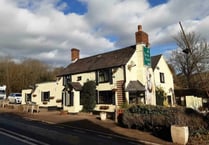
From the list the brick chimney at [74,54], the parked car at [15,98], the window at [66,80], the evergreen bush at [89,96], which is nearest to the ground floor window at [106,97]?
the evergreen bush at [89,96]

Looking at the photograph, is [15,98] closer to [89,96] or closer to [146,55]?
[89,96]

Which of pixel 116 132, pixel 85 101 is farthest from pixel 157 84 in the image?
pixel 116 132

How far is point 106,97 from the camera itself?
1164 inches

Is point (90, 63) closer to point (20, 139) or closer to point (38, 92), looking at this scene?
point (38, 92)

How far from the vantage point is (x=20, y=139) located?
1262cm

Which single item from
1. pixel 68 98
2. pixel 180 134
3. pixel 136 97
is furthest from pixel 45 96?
pixel 180 134

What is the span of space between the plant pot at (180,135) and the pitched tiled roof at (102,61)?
14717 millimetres

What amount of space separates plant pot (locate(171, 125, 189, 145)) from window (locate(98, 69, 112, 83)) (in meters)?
15.6

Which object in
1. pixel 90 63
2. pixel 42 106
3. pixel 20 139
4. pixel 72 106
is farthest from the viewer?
pixel 42 106

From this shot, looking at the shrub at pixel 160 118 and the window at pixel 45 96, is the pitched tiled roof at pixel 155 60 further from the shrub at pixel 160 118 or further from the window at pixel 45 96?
the window at pixel 45 96

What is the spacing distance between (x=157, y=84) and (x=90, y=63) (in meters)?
8.76

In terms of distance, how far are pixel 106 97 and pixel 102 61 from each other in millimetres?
4833

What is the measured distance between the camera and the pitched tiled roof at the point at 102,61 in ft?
96.2

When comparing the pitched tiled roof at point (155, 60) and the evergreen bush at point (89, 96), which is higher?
the pitched tiled roof at point (155, 60)
